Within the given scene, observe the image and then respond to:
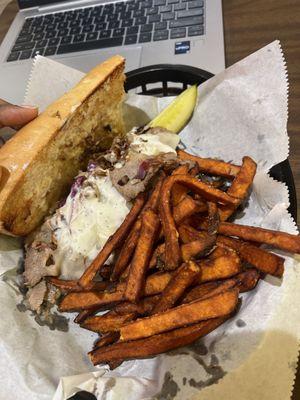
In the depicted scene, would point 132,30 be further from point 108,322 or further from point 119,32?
point 108,322

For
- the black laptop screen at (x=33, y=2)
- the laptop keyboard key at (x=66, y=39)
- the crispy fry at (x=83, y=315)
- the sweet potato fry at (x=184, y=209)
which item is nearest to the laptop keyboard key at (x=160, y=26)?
the laptop keyboard key at (x=66, y=39)

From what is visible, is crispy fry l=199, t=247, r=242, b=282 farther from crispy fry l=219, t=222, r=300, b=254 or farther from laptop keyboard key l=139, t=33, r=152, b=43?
laptop keyboard key l=139, t=33, r=152, b=43

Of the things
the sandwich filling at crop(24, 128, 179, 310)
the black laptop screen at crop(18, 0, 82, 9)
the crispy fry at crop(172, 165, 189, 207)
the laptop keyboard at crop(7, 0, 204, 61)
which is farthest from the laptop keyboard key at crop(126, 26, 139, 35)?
the crispy fry at crop(172, 165, 189, 207)

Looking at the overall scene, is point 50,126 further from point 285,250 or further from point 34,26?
point 34,26

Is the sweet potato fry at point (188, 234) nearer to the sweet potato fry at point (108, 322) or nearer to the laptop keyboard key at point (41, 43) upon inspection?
the sweet potato fry at point (108, 322)

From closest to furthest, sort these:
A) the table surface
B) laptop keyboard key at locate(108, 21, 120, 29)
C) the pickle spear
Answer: the pickle spear → the table surface → laptop keyboard key at locate(108, 21, 120, 29)

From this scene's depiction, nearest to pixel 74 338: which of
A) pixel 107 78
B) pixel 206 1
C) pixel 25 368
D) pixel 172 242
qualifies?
pixel 25 368
